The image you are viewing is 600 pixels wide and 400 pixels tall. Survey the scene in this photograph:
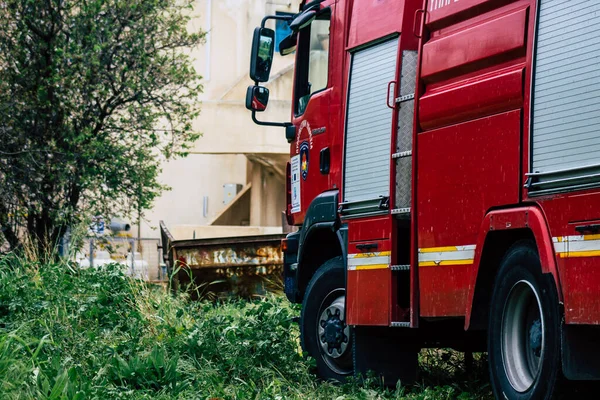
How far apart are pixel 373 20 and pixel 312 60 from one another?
157cm

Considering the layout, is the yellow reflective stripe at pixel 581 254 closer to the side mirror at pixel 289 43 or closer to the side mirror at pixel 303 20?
the side mirror at pixel 303 20

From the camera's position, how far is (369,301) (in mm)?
7816

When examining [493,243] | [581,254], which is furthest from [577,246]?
[493,243]

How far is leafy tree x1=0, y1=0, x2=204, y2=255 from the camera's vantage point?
18.1 m

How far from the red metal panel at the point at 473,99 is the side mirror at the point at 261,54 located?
8.63 ft

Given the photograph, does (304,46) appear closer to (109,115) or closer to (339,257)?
(339,257)

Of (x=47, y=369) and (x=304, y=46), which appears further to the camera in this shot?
(x=304, y=46)

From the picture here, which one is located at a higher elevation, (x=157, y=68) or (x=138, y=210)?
(x=157, y=68)

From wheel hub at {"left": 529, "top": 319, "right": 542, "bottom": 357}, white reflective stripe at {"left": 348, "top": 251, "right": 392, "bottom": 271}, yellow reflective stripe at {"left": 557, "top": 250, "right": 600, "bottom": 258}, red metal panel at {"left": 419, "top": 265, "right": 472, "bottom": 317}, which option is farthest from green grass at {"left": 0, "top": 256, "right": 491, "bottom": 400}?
yellow reflective stripe at {"left": 557, "top": 250, "right": 600, "bottom": 258}

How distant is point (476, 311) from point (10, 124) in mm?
13295

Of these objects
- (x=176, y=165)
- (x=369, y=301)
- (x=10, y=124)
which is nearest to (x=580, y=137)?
(x=369, y=301)

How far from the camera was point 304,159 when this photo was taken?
9.42m

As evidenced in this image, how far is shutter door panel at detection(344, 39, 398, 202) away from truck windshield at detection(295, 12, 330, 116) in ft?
3.15

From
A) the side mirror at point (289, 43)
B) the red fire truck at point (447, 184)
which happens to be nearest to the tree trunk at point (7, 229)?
Result: the side mirror at point (289, 43)
